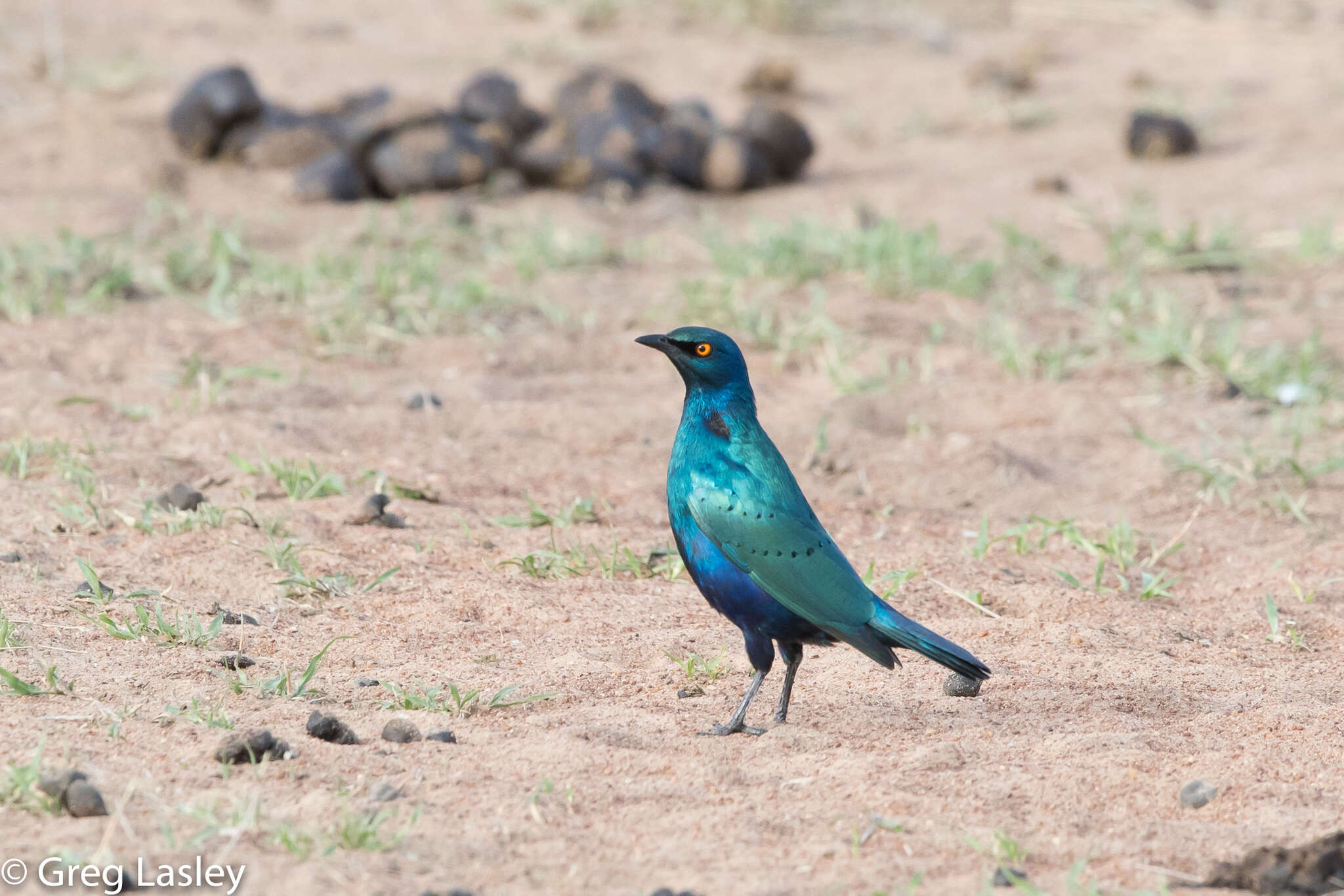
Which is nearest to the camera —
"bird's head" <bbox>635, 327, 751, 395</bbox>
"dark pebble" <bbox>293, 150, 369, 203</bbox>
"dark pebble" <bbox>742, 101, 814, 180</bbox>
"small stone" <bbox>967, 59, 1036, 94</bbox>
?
"bird's head" <bbox>635, 327, 751, 395</bbox>

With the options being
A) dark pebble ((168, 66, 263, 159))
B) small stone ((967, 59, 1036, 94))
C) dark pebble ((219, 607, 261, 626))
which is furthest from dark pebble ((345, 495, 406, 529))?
small stone ((967, 59, 1036, 94))

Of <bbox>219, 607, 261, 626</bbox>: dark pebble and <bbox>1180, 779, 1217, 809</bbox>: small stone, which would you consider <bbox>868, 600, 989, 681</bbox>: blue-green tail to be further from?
<bbox>219, 607, 261, 626</bbox>: dark pebble

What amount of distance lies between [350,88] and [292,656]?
21.1 ft

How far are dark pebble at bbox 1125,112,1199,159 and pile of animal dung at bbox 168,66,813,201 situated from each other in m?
1.89

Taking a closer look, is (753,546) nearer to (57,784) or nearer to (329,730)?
(329,730)

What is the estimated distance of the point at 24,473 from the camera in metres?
4.31

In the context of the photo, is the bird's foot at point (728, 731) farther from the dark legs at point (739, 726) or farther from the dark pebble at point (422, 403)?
the dark pebble at point (422, 403)

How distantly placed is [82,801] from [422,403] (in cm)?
287

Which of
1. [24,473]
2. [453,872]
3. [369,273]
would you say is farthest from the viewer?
[369,273]

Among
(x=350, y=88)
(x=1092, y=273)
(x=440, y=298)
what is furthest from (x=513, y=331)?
(x=350, y=88)

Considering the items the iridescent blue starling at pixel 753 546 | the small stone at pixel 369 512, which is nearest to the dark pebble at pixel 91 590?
the small stone at pixel 369 512

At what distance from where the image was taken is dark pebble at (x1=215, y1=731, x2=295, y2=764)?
2.71 m

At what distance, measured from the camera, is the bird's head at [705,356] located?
3273 mm

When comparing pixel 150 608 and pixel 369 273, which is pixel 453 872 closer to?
pixel 150 608
